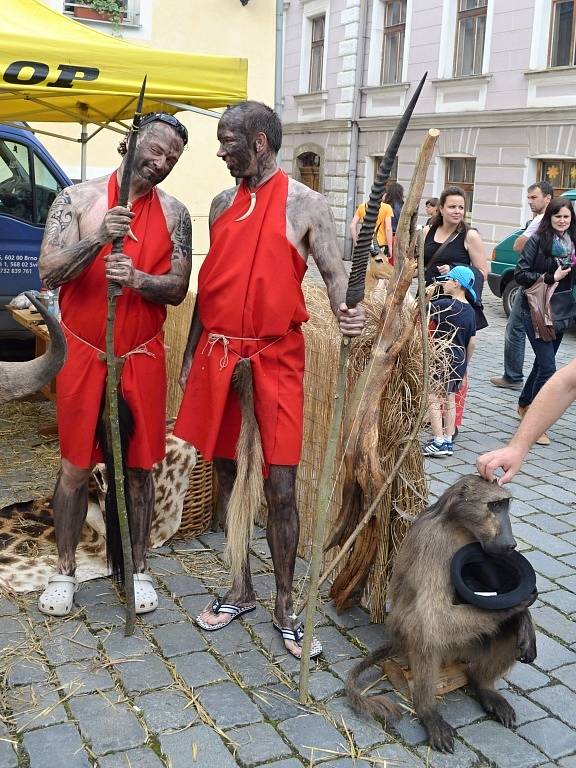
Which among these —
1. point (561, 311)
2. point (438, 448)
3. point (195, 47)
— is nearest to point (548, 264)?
point (561, 311)

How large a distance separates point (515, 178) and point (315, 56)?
8.86m

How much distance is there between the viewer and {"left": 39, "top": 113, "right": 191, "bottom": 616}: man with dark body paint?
10.1 ft

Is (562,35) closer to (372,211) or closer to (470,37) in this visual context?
(470,37)

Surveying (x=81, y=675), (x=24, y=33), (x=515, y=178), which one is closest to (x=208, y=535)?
(x=81, y=675)

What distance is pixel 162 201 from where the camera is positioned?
10.7 ft

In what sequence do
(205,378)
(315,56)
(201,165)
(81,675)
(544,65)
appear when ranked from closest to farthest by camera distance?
(81,675) < (205,378) < (201,165) < (544,65) < (315,56)

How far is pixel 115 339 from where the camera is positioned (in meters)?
3.17

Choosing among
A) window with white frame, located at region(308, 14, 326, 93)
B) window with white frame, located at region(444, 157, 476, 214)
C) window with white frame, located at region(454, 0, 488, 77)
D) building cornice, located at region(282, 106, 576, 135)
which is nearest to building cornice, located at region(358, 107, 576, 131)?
building cornice, located at region(282, 106, 576, 135)

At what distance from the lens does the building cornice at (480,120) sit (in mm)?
A: 15023

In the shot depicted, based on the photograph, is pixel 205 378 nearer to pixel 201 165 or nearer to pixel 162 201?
pixel 162 201

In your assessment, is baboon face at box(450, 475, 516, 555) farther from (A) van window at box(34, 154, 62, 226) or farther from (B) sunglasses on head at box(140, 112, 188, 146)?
(A) van window at box(34, 154, 62, 226)

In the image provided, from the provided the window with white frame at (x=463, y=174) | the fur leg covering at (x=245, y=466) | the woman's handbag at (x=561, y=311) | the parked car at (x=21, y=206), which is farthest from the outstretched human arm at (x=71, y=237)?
the window with white frame at (x=463, y=174)

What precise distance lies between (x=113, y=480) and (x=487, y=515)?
5.12 ft

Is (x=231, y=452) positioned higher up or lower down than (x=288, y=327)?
lower down
